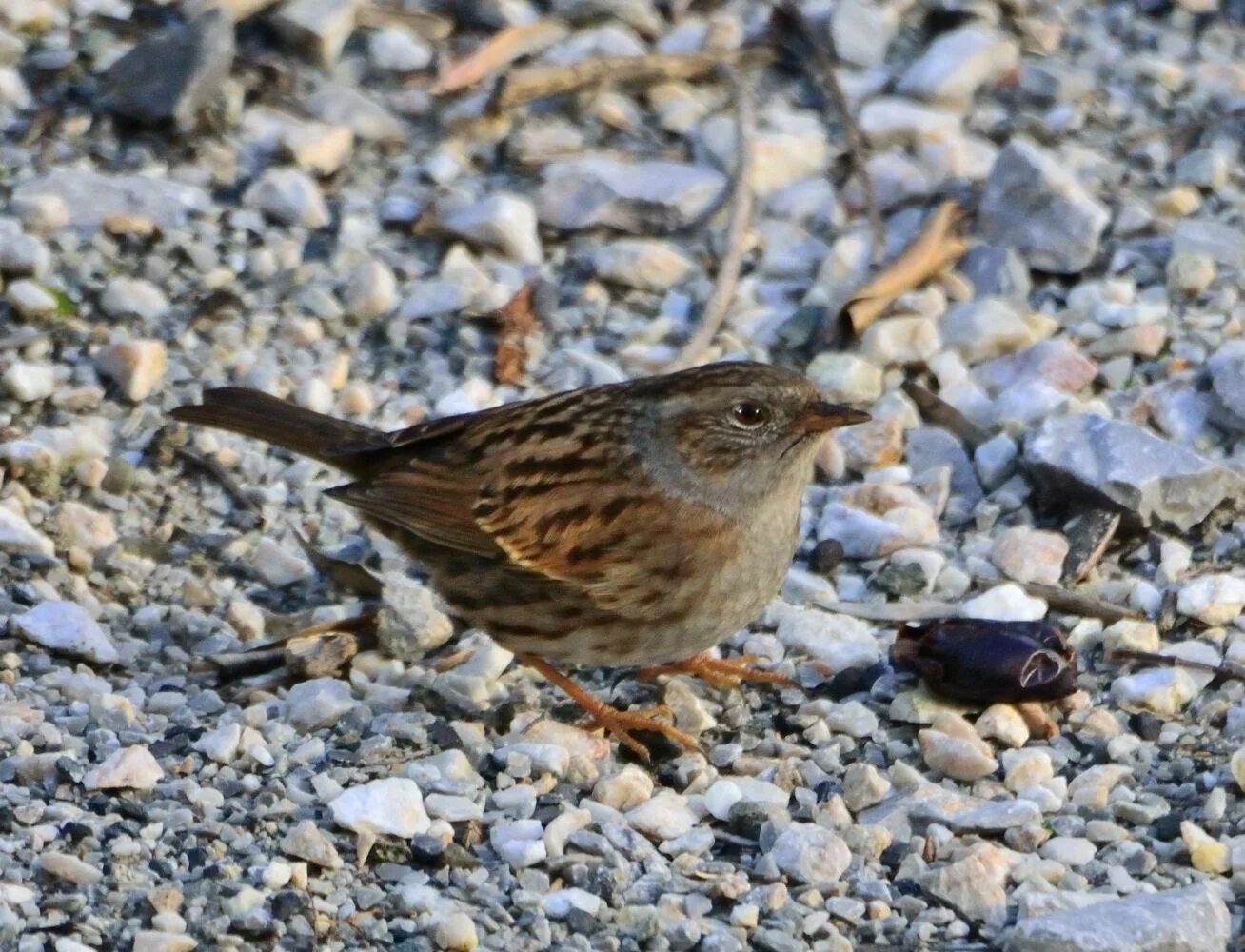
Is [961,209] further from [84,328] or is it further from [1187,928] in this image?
[1187,928]

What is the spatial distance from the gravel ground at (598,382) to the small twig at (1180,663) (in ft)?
0.15

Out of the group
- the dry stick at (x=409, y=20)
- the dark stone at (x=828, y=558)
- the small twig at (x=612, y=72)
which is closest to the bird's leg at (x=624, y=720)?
the dark stone at (x=828, y=558)

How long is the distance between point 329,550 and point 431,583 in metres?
0.46

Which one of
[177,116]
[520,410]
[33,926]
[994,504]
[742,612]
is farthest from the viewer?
[177,116]

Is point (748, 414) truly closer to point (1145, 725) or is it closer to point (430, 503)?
point (430, 503)

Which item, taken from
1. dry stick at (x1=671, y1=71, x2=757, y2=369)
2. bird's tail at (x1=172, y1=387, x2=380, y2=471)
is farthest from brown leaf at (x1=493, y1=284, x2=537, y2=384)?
bird's tail at (x1=172, y1=387, x2=380, y2=471)

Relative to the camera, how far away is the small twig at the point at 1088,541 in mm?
6020

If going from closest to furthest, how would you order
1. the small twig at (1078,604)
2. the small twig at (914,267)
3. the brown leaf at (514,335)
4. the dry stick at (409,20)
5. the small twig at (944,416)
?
the small twig at (1078,604)
the small twig at (944,416)
the brown leaf at (514,335)
the small twig at (914,267)
the dry stick at (409,20)

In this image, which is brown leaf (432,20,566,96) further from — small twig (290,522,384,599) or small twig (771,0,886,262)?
small twig (290,522,384,599)

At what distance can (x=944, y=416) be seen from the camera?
266 inches

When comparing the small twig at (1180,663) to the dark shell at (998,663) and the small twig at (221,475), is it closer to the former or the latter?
the dark shell at (998,663)

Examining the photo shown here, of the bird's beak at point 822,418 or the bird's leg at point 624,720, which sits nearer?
the bird's leg at point 624,720

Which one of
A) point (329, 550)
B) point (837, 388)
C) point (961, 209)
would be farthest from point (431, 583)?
point (961, 209)

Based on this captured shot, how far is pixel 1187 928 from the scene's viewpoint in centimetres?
433
